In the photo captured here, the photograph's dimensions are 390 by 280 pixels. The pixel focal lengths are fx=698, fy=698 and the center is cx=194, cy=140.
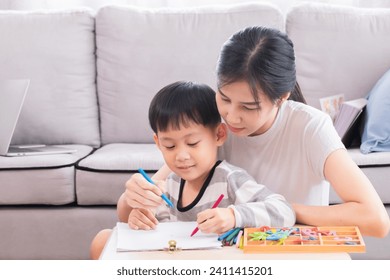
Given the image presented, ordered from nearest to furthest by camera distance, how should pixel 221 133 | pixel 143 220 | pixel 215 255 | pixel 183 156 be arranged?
pixel 215 255
pixel 143 220
pixel 183 156
pixel 221 133

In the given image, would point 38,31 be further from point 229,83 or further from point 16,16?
point 229,83

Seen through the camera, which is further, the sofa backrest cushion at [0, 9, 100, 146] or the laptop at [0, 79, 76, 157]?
the sofa backrest cushion at [0, 9, 100, 146]

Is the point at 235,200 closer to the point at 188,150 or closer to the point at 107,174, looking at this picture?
the point at 188,150

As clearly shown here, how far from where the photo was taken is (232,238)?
115 cm

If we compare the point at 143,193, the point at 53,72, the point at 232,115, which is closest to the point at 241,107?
the point at 232,115

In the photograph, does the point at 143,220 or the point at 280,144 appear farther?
the point at 280,144

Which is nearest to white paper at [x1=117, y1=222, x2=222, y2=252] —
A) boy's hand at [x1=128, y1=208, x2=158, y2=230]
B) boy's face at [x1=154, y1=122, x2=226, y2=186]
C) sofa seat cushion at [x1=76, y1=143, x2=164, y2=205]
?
boy's hand at [x1=128, y1=208, x2=158, y2=230]

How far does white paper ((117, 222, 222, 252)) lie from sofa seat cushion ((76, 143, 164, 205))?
117 cm

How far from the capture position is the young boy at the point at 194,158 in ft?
4.41

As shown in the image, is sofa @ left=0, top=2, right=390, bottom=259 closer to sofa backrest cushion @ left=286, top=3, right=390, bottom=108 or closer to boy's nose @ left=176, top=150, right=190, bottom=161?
sofa backrest cushion @ left=286, top=3, right=390, bottom=108

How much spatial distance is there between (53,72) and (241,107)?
172cm

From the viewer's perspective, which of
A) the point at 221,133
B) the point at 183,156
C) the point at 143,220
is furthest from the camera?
the point at 221,133

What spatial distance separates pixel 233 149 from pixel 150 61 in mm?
1444

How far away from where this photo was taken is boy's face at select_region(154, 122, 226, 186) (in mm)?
1372
